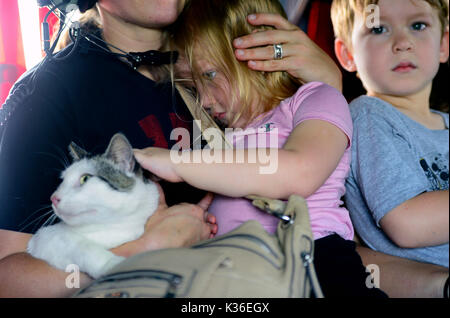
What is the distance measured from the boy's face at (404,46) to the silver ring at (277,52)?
231 mm

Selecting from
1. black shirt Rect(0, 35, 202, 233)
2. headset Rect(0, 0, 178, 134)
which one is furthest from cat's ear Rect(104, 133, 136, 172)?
headset Rect(0, 0, 178, 134)

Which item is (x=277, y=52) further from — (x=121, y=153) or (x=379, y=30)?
(x=121, y=153)

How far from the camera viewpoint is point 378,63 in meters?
1.01

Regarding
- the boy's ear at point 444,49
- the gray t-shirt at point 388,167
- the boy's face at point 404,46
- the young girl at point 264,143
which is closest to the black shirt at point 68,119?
the young girl at point 264,143

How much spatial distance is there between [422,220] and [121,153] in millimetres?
590

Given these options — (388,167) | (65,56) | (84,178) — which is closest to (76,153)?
(84,178)

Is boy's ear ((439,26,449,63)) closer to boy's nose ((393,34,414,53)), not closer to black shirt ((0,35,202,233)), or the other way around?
boy's nose ((393,34,414,53))

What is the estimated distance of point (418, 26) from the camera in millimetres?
999

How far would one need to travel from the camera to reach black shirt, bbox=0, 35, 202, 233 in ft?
2.40

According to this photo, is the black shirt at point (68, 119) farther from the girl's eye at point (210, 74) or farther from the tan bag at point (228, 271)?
the tan bag at point (228, 271)

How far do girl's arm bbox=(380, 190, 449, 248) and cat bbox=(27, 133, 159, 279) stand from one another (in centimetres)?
50

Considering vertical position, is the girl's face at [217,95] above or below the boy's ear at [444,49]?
below

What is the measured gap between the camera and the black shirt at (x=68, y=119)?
28.8 inches
